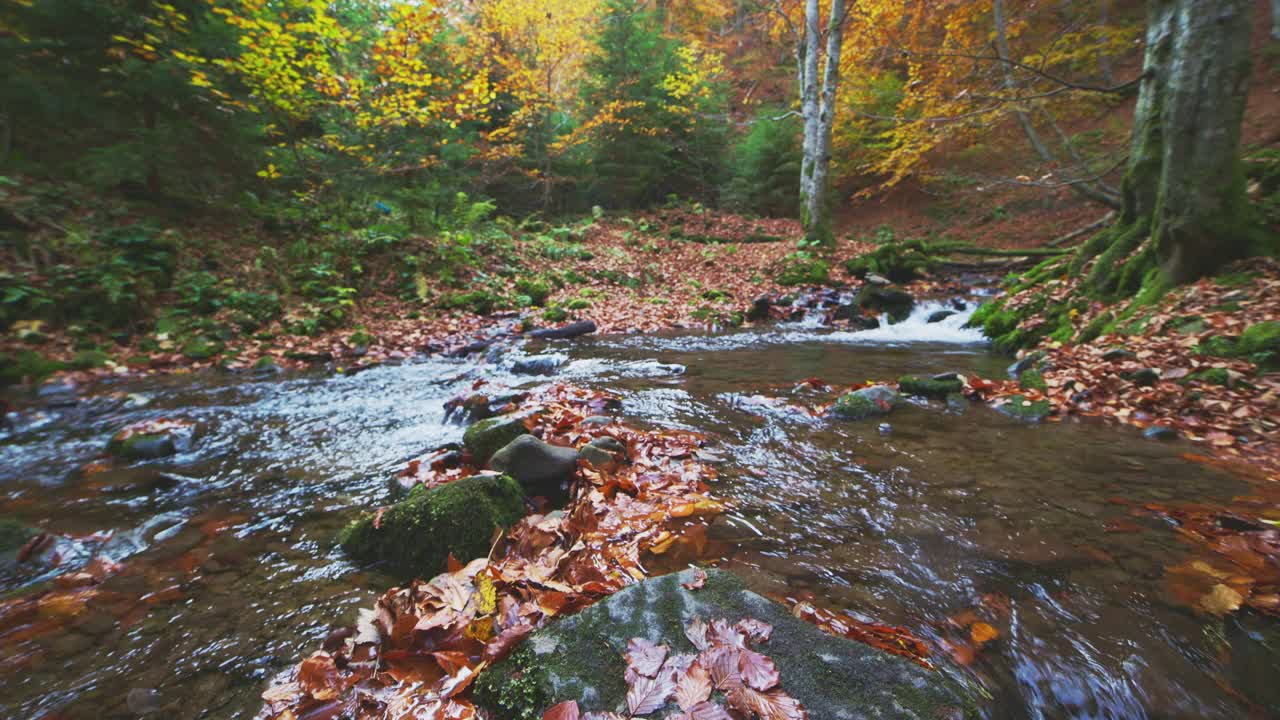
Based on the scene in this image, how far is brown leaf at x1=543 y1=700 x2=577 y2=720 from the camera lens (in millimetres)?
1250

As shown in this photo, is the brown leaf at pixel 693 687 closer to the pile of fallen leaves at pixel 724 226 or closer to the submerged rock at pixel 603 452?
the submerged rock at pixel 603 452

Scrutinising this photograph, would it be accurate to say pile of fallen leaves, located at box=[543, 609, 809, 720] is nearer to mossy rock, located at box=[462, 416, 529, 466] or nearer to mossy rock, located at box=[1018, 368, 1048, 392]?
mossy rock, located at box=[462, 416, 529, 466]

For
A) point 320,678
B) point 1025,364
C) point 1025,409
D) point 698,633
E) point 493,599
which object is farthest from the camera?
point 1025,364

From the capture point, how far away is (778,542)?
235 cm

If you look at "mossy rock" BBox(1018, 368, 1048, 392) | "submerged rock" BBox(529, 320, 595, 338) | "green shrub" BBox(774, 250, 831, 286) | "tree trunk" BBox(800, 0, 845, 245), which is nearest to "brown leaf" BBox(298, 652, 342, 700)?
"mossy rock" BBox(1018, 368, 1048, 392)

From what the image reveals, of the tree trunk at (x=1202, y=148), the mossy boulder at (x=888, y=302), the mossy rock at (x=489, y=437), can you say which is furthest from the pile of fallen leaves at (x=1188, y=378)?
the mossy boulder at (x=888, y=302)

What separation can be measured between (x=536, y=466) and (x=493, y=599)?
1.13m

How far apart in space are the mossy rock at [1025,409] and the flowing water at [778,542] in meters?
0.17

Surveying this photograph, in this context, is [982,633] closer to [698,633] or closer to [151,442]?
[698,633]

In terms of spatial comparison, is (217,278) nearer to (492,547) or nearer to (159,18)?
(159,18)

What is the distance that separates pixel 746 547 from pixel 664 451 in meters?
1.15

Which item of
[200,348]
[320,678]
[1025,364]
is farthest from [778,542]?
[200,348]

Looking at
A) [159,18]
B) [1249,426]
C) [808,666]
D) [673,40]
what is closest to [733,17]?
[673,40]

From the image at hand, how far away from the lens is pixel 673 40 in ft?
66.3
